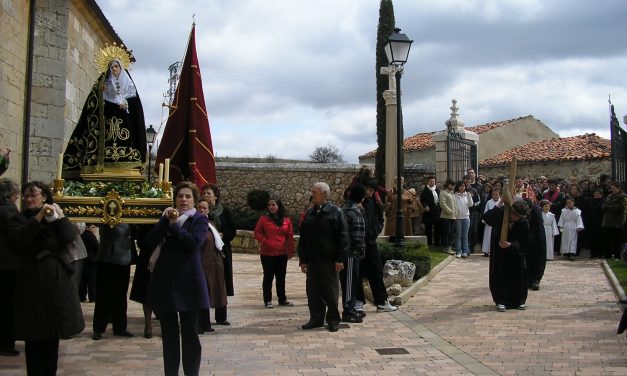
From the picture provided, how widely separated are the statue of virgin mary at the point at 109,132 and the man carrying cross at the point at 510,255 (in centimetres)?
500

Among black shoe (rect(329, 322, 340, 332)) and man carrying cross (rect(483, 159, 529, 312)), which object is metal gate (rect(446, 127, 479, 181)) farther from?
black shoe (rect(329, 322, 340, 332))

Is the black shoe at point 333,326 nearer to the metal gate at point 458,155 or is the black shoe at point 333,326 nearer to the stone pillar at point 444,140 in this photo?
the metal gate at point 458,155

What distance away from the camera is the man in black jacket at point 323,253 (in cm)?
803

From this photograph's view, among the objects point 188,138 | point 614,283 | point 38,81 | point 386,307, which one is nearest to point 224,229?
point 188,138

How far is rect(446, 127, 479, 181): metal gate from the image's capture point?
17767 millimetres

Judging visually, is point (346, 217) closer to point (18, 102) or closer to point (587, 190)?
point (18, 102)

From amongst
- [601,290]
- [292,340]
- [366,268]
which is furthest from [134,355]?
[601,290]

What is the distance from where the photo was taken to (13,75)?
1134cm

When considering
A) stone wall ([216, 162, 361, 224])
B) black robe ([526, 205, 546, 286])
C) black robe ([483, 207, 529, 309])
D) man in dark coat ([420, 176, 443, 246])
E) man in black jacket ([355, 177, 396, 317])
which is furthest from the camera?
stone wall ([216, 162, 361, 224])

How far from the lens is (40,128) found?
39.2ft

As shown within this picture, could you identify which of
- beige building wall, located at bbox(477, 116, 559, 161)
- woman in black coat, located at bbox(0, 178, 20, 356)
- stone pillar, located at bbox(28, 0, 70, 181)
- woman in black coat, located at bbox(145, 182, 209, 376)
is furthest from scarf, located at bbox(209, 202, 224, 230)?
beige building wall, located at bbox(477, 116, 559, 161)

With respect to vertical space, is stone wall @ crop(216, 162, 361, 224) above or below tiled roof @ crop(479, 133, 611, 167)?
below

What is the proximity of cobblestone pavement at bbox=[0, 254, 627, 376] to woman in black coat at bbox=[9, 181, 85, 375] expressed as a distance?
1031 millimetres

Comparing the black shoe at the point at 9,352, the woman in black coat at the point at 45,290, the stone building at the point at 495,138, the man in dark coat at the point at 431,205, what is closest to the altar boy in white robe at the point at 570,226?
the man in dark coat at the point at 431,205
